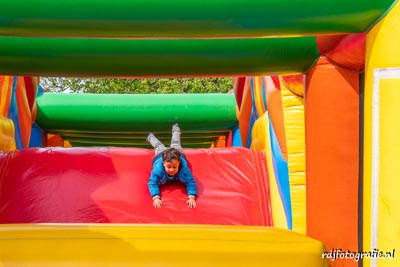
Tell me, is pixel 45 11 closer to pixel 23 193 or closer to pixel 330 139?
pixel 330 139

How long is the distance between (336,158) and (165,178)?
3.74 ft

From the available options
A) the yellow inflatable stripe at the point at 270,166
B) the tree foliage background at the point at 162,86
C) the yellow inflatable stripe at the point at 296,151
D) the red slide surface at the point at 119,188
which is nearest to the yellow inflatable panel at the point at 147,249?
the yellow inflatable stripe at the point at 296,151

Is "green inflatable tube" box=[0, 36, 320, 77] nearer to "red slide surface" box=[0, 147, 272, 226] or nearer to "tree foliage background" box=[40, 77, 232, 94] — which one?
"red slide surface" box=[0, 147, 272, 226]

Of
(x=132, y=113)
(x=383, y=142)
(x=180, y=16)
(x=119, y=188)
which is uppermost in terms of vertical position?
(x=132, y=113)

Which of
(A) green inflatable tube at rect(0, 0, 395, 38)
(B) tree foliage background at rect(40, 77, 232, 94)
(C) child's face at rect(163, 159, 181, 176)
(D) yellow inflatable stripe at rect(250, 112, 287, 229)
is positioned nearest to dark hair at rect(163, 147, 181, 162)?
(C) child's face at rect(163, 159, 181, 176)

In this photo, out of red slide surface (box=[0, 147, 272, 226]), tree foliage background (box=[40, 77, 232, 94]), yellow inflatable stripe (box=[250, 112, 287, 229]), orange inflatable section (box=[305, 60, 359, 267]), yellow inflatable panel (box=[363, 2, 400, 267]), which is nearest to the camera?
yellow inflatable panel (box=[363, 2, 400, 267])

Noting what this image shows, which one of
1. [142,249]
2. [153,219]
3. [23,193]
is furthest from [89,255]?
[23,193]

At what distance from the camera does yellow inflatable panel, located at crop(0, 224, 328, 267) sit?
142cm

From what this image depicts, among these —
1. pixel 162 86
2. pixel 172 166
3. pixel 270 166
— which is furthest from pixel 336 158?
pixel 162 86

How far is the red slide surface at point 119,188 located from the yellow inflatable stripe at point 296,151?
1.26 feet

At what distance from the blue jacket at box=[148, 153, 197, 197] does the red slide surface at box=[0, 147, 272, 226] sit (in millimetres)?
49

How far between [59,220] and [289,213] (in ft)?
3.43

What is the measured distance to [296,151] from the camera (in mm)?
2170

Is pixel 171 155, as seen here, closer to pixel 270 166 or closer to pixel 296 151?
→ pixel 270 166
